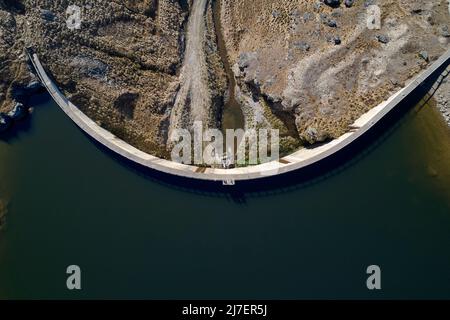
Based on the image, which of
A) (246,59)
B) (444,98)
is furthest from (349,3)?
(444,98)

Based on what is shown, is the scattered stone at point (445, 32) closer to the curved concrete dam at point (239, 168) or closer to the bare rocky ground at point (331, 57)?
the bare rocky ground at point (331, 57)

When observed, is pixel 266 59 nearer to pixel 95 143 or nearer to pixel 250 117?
pixel 250 117

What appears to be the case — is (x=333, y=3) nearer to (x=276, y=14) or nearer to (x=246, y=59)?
(x=276, y=14)

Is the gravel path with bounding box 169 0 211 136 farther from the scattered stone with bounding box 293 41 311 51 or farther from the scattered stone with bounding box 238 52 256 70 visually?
the scattered stone with bounding box 293 41 311 51

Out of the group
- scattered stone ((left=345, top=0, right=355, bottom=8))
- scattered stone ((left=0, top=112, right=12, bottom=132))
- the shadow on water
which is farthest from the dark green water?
scattered stone ((left=345, top=0, right=355, bottom=8))

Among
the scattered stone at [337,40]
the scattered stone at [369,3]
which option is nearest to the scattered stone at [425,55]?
the scattered stone at [369,3]

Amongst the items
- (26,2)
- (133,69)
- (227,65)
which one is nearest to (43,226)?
(133,69)
